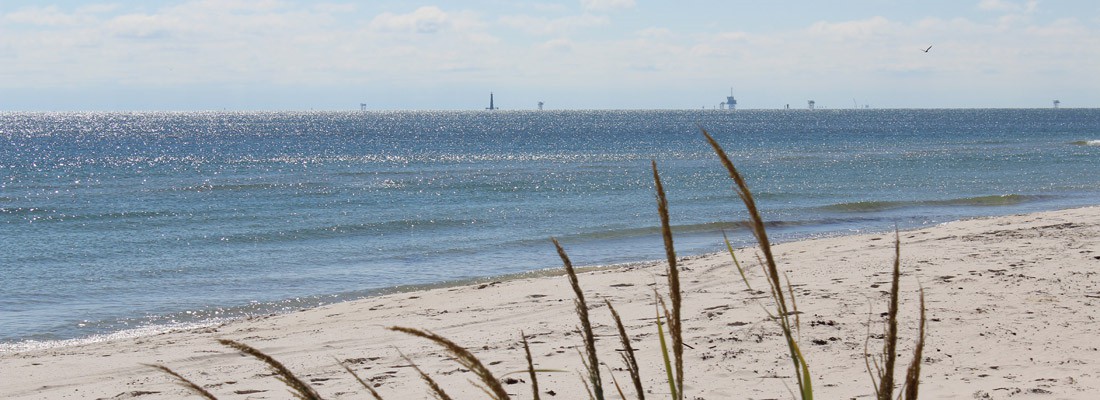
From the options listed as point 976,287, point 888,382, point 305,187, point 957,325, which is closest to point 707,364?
point 957,325

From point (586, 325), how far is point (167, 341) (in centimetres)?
935

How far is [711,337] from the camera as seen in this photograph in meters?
7.28

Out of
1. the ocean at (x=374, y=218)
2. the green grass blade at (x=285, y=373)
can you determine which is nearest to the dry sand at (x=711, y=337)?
the ocean at (x=374, y=218)

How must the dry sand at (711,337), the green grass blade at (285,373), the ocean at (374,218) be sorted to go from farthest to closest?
the ocean at (374,218) → the dry sand at (711,337) → the green grass blade at (285,373)

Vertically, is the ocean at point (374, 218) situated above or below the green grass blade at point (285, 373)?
below

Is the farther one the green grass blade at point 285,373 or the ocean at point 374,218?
the ocean at point 374,218

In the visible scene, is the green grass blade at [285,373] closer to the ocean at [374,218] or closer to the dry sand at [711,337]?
the ocean at [374,218]

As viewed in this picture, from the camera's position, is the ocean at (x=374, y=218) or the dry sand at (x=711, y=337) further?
the ocean at (x=374, y=218)

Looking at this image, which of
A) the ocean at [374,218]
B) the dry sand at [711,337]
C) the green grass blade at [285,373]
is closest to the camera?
the green grass blade at [285,373]

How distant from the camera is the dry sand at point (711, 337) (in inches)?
234

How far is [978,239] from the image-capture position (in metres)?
12.4

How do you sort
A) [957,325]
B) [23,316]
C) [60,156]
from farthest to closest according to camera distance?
[60,156] < [23,316] < [957,325]

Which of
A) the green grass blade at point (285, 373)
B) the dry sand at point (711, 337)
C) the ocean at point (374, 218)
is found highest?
the green grass blade at point (285, 373)

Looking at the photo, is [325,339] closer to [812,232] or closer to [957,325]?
[957,325]
